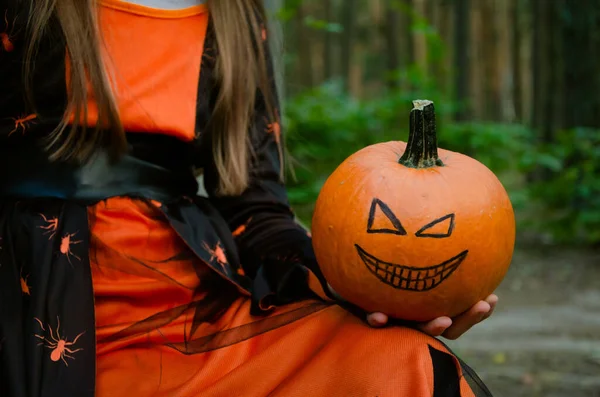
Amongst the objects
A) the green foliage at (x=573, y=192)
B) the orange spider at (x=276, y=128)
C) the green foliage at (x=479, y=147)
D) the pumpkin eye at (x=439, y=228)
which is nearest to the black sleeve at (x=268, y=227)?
the orange spider at (x=276, y=128)

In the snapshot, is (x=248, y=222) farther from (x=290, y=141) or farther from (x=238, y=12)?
(x=290, y=141)

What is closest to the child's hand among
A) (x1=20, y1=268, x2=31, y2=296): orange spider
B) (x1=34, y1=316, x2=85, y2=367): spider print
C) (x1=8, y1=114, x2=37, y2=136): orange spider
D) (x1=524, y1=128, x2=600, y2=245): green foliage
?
(x1=34, y1=316, x2=85, y2=367): spider print

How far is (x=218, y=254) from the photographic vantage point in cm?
140

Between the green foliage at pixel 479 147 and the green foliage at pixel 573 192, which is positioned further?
the green foliage at pixel 573 192

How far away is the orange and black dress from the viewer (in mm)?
1062

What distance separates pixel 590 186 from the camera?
494 centimetres

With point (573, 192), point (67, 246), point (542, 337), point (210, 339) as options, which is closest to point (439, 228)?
point (210, 339)

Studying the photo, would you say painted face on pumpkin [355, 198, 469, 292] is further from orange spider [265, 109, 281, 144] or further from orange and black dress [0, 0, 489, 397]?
orange spider [265, 109, 281, 144]

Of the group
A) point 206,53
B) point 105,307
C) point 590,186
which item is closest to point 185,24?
point 206,53

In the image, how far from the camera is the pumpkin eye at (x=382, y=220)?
3.51 ft

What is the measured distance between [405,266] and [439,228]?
9 cm

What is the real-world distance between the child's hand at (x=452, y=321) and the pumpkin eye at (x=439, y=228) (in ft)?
0.52

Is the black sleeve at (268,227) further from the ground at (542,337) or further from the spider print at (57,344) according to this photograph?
the ground at (542,337)

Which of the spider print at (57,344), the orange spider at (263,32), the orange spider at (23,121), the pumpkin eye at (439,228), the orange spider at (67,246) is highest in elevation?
the orange spider at (263,32)
